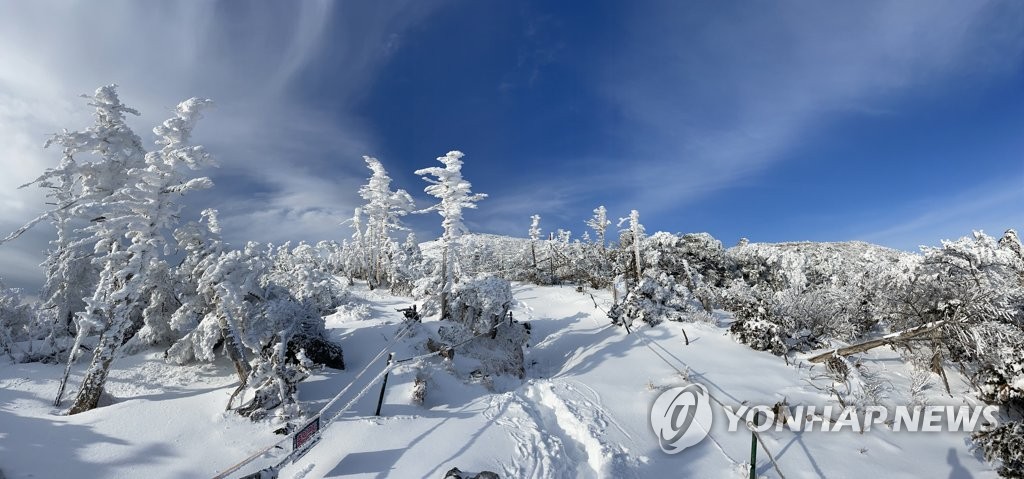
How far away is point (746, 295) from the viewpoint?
72.1 feet

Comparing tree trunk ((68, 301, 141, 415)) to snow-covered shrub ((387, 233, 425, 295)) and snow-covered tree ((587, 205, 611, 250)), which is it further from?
snow-covered tree ((587, 205, 611, 250))

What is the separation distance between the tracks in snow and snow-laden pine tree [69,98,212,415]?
7910mm

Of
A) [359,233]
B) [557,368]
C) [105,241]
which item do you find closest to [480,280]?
[557,368]

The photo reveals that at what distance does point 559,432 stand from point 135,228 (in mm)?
10084

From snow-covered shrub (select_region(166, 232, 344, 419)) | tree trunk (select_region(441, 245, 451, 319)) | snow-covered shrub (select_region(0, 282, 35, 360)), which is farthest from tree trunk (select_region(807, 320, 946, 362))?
snow-covered shrub (select_region(0, 282, 35, 360))

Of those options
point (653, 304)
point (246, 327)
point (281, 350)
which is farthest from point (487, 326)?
point (246, 327)

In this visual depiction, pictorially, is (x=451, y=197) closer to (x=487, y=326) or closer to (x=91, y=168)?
(x=487, y=326)

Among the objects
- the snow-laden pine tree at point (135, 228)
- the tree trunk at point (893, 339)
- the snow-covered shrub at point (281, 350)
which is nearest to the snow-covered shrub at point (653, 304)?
the tree trunk at point (893, 339)

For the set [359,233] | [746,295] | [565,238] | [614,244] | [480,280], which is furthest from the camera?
[565,238]

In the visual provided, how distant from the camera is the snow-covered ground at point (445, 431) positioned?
6.31 m

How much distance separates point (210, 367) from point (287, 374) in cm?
333

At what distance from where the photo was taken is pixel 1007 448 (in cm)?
759

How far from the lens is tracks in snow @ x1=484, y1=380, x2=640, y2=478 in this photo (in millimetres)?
7188

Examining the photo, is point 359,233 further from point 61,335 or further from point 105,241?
point 105,241
